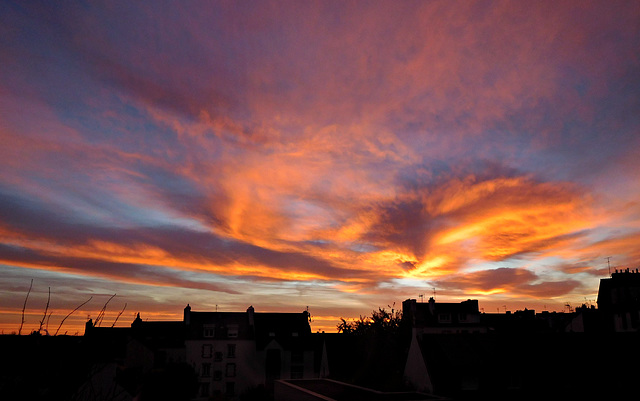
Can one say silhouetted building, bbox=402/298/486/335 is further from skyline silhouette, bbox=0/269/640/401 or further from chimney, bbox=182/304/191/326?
chimney, bbox=182/304/191/326

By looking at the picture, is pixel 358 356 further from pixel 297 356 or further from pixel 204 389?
pixel 204 389

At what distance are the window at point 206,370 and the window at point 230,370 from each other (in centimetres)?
286

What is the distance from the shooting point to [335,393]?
5288 cm

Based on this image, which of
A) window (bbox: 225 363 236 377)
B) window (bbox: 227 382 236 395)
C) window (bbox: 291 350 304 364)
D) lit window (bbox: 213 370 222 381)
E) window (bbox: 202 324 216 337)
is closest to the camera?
window (bbox: 227 382 236 395)

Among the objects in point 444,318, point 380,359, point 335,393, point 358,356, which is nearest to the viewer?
point 335,393

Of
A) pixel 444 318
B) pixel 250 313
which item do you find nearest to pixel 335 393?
pixel 250 313

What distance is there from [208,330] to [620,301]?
68.6 m

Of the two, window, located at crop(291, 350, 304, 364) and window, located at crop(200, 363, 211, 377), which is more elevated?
window, located at crop(291, 350, 304, 364)

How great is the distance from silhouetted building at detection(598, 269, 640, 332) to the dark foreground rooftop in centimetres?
4428

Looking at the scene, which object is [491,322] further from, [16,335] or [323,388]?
[16,335]

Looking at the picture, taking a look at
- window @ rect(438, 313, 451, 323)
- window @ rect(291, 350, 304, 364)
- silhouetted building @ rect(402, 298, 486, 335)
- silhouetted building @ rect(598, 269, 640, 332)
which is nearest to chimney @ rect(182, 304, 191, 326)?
window @ rect(291, 350, 304, 364)

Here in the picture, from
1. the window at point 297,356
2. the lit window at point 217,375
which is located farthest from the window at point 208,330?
the window at point 297,356

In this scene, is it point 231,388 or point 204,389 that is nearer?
point 204,389

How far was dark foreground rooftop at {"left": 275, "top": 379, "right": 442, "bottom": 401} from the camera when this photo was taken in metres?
47.9
